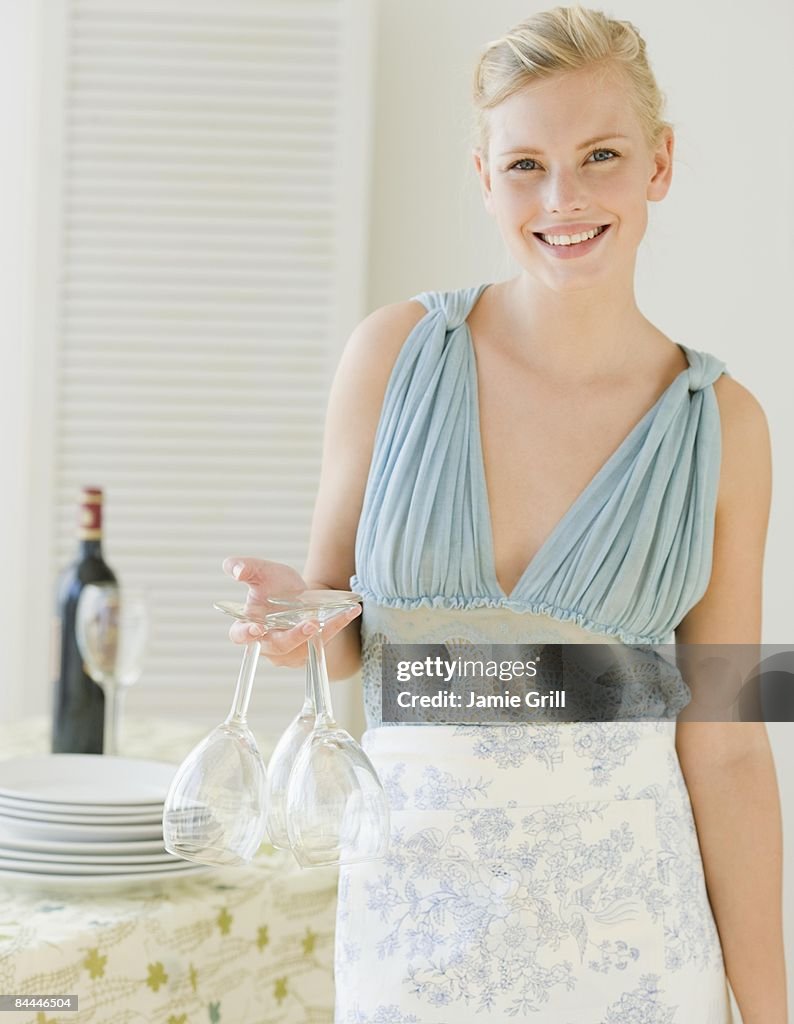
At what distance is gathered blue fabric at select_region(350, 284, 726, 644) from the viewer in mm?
966

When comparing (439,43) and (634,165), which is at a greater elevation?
(439,43)

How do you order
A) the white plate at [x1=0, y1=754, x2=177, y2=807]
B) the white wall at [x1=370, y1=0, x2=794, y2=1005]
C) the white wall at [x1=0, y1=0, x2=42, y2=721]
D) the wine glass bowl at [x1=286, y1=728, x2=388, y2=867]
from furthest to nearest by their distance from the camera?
the white wall at [x1=0, y1=0, x2=42, y2=721] < the white wall at [x1=370, y1=0, x2=794, y2=1005] < the white plate at [x1=0, y1=754, x2=177, y2=807] < the wine glass bowl at [x1=286, y1=728, x2=388, y2=867]

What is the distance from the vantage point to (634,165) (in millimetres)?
969

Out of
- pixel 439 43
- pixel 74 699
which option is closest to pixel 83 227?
pixel 439 43

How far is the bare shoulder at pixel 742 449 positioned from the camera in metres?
1.03

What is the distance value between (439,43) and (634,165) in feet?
4.67

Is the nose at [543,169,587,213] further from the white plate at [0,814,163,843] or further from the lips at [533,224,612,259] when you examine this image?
the white plate at [0,814,163,843]

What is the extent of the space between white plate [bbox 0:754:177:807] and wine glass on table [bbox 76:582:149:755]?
0.16 m

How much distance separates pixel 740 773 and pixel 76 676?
2.32 feet

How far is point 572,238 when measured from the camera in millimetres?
942

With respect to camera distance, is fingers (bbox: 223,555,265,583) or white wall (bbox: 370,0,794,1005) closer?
fingers (bbox: 223,555,265,583)

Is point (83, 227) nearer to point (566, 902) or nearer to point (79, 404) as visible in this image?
point (79, 404)

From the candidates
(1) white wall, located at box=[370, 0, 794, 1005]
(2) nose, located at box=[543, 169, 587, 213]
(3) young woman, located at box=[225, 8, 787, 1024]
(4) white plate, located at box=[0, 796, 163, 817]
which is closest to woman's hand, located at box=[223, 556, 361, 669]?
(3) young woman, located at box=[225, 8, 787, 1024]

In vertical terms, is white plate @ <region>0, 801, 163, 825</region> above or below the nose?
below
